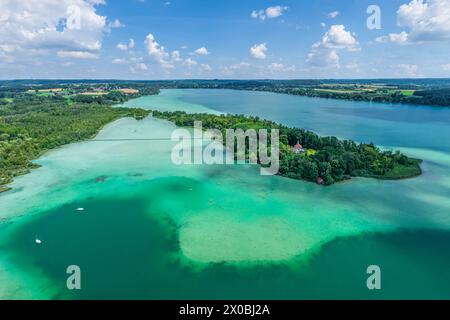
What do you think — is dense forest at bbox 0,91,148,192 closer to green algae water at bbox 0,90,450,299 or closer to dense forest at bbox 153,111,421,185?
green algae water at bbox 0,90,450,299

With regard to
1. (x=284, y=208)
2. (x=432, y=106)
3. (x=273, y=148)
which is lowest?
(x=284, y=208)

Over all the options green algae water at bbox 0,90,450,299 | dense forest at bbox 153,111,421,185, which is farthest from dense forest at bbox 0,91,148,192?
dense forest at bbox 153,111,421,185

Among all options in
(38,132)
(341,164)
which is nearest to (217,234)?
(341,164)

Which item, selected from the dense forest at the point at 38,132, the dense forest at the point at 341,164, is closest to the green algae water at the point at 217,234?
the dense forest at the point at 341,164

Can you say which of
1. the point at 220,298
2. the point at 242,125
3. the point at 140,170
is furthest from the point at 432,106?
the point at 220,298

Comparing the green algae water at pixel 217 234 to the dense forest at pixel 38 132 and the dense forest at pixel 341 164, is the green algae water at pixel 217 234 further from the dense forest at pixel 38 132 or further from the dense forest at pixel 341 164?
the dense forest at pixel 38 132

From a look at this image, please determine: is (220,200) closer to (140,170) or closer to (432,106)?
(140,170)

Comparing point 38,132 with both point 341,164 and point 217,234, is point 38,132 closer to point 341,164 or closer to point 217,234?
point 217,234

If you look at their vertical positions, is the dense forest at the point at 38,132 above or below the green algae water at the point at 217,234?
above
